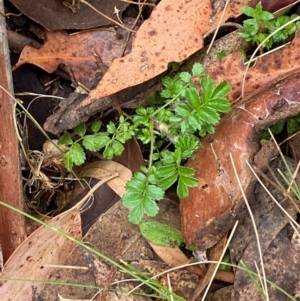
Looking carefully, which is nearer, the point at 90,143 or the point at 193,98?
the point at 193,98

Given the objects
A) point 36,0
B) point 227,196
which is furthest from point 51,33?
point 227,196

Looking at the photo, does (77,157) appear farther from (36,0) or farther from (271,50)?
(271,50)

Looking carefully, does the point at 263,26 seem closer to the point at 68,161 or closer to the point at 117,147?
the point at 117,147

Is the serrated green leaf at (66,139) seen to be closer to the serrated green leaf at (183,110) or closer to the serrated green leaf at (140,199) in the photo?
the serrated green leaf at (140,199)

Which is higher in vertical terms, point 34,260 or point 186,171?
point 186,171

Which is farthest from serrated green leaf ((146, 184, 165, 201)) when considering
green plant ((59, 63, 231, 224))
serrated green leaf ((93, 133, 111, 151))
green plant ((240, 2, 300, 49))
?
green plant ((240, 2, 300, 49))

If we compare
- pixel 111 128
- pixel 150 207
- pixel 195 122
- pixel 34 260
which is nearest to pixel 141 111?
pixel 111 128

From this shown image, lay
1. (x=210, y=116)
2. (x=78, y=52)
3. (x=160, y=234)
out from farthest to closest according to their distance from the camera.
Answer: (x=78, y=52)
(x=160, y=234)
(x=210, y=116)
